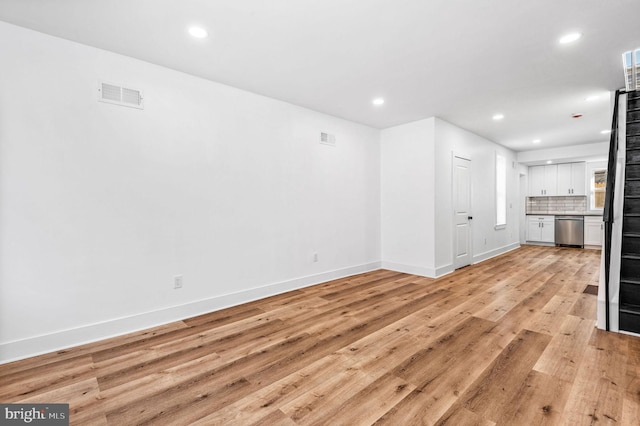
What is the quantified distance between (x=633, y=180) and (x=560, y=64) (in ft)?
4.90

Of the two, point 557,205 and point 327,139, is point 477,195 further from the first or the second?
point 557,205

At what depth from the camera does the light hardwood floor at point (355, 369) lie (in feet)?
5.69

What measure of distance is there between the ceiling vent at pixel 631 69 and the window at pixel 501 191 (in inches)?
145

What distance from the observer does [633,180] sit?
3178mm

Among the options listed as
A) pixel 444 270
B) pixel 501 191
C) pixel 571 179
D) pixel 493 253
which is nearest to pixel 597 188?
pixel 571 179

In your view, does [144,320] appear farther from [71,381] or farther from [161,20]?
[161,20]

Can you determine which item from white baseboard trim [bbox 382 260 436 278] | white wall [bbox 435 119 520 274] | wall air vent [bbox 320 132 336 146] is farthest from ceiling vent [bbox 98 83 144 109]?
white baseboard trim [bbox 382 260 436 278]

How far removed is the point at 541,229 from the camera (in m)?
8.55

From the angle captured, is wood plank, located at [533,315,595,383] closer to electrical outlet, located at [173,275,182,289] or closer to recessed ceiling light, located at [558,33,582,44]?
recessed ceiling light, located at [558,33,582,44]

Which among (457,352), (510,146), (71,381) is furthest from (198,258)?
(510,146)

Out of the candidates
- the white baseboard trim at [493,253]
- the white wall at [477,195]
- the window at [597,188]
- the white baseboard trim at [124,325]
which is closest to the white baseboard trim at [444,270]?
the white wall at [477,195]

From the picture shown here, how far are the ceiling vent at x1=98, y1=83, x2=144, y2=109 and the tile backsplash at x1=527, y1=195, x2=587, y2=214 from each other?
33.7 feet

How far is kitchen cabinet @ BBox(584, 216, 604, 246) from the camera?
25.3ft

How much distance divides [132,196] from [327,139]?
2897mm
